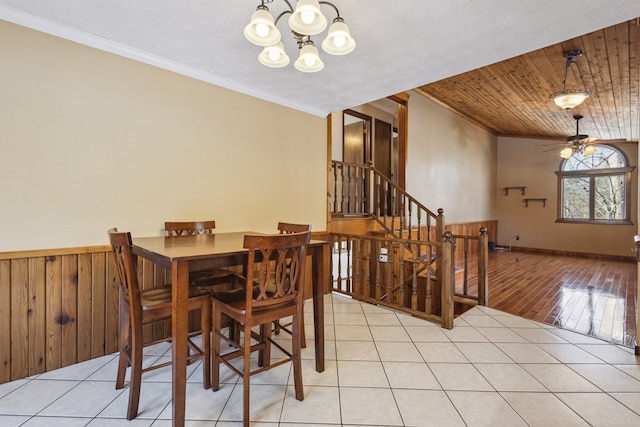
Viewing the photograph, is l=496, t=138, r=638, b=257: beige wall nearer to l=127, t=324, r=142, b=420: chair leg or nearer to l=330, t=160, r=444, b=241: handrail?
l=330, t=160, r=444, b=241: handrail

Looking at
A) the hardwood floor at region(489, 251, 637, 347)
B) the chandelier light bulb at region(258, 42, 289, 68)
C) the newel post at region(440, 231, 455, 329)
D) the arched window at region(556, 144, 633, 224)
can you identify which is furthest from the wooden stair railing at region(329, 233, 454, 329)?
the arched window at region(556, 144, 633, 224)

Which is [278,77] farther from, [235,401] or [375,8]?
[235,401]

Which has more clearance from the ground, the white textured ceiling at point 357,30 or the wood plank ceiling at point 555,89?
the wood plank ceiling at point 555,89

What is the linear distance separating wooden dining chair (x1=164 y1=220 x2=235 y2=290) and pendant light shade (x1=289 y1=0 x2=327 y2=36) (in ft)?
5.80

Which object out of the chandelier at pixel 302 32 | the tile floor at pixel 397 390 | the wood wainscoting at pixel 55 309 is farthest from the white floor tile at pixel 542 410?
the wood wainscoting at pixel 55 309

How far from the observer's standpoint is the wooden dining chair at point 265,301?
1.58 metres

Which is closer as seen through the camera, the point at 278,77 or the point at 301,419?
the point at 301,419

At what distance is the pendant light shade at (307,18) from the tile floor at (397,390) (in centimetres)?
208

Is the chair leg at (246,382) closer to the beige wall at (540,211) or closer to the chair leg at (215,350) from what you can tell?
the chair leg at (215,350)

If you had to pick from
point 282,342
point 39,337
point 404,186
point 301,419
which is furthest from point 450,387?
point 404,186

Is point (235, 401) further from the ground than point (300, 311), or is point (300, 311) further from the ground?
point (300, 311)

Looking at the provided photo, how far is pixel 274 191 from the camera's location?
135 inches

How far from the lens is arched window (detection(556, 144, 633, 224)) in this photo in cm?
724

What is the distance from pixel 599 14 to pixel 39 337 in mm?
4351
